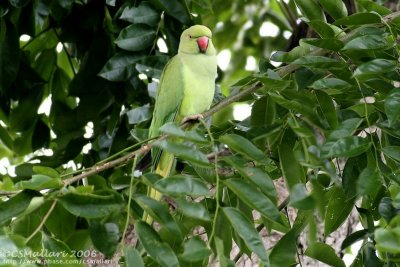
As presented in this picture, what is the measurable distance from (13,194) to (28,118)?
4.80 ft

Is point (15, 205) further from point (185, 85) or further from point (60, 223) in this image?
point (185, 85)

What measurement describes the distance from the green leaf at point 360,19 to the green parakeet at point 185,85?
87cm

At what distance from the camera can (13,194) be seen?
1.36m

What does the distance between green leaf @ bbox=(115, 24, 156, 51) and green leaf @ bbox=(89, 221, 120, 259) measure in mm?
1070

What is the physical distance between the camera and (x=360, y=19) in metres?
1.41

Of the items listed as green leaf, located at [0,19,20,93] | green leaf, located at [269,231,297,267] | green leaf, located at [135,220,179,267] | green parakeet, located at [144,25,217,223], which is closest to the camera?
green leaf, located at [135,220,179,267]

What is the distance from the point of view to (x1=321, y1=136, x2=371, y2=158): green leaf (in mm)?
1266

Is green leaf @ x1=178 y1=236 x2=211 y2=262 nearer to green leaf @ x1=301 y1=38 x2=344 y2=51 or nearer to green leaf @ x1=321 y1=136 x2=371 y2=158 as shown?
green leaf @ x1=321 y1=136 x2=371 y2=158

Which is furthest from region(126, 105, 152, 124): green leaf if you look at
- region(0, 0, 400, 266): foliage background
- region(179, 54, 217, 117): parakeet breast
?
region(179, 54, 217, 117): parakeet breast

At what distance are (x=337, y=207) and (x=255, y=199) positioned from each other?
0.37 metres

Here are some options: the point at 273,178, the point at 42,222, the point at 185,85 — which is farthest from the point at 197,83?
the point at 42,222

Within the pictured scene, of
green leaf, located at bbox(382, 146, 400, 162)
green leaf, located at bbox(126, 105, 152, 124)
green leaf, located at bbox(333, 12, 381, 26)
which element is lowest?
green leaf, located at bbox(126, 105, 152, 124)

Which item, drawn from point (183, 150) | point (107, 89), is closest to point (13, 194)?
point (183, 150)

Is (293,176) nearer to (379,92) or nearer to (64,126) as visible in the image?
(379,92)
